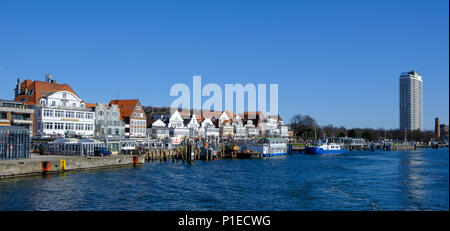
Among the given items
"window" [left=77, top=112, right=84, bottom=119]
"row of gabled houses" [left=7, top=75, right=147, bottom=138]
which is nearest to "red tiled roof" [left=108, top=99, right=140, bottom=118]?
"row of gabled houses" [left=7, top=75, right=147, bottom=138]

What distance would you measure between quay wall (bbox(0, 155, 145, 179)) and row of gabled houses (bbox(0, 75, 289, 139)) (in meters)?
13.7

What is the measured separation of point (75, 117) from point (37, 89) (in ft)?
23.6

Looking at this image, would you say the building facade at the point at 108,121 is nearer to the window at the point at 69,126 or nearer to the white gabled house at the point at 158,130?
the window at the point at 69,126

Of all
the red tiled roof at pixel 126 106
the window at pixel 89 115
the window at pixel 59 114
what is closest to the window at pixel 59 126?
the window at pixel 59 114

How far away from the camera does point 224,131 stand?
124 m

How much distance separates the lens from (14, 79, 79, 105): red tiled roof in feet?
211

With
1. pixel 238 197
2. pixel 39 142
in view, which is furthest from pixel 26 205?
pixel 39 142

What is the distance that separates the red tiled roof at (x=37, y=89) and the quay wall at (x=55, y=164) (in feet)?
77.1

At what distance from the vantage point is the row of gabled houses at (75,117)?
202 ft

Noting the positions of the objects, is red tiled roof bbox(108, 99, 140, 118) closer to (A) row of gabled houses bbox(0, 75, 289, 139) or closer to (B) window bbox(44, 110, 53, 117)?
(A) row of gabled houses bbox(0, 75, 289, 139)

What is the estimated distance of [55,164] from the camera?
127 ft
